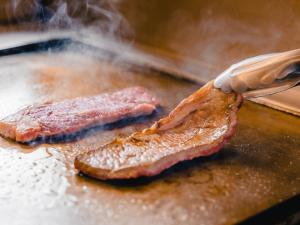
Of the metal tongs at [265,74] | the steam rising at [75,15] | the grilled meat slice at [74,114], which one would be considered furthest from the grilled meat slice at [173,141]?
the steam rising at [75,15]

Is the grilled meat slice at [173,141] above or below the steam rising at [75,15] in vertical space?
below

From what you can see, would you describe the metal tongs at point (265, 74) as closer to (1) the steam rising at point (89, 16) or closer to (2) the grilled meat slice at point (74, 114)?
(2) the grilled meat slice at point (74, 114)

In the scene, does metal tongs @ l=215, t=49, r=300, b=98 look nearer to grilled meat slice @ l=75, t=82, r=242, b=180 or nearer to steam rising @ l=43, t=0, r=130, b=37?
grilled meat slice @ l=75, t=82, r=242, b=180

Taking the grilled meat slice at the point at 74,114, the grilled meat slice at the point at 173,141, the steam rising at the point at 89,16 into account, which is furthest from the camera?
the steam rising at the point at 89,16

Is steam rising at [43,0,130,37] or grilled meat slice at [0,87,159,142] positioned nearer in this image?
grilled meat slice at [0,87,159,142]

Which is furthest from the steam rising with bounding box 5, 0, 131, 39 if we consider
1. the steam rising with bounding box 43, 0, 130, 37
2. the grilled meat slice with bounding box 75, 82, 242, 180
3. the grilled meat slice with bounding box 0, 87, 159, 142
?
the grilled meat slice with bounding box 75, 82, 242, 180

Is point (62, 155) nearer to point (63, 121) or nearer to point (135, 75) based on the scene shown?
point (63, 121)

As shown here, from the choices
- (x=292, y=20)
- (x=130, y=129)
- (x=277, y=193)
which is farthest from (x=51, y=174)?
(x=292, y=20)

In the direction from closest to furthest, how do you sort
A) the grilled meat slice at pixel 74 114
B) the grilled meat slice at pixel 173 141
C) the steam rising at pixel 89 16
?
the grilled meat slice at pixel 173 141 → the grilled meat slice at pixel 74 114 → the steam rising at pixel 89 16
